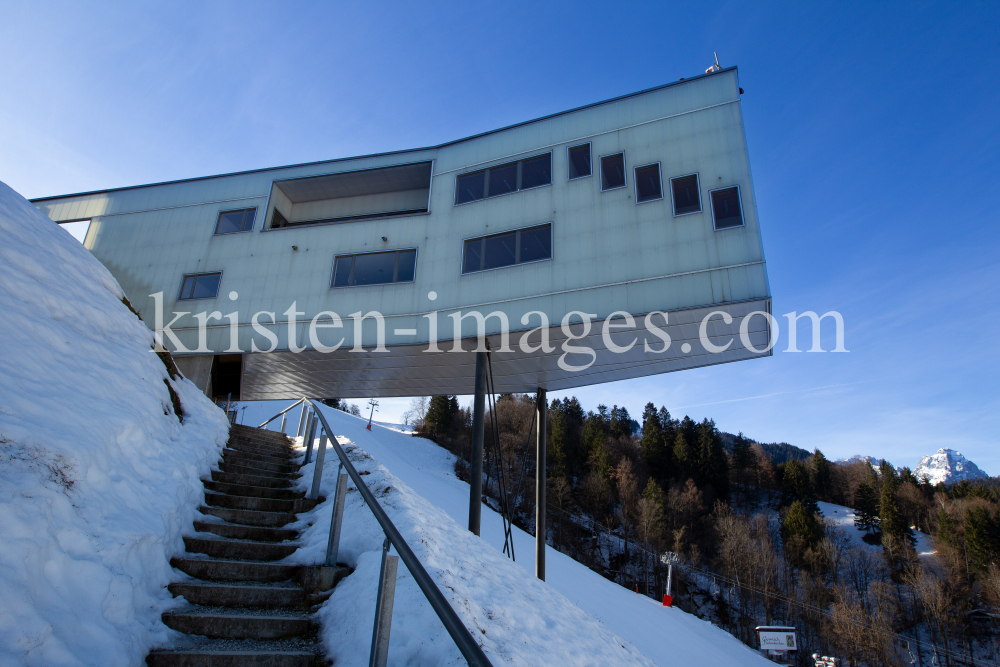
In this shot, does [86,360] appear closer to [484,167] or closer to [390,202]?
[484,167]

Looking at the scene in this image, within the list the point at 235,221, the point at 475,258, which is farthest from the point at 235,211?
the point at 475,258

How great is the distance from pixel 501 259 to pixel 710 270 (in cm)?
502

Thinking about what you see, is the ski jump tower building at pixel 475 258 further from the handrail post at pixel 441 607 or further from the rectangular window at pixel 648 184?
the handrail post at pixel 441 607

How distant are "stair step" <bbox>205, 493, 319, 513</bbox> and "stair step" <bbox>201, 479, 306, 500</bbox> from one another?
38 centimetres

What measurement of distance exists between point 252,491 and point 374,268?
26.8 ft

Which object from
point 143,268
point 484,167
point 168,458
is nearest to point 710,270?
point 484,167

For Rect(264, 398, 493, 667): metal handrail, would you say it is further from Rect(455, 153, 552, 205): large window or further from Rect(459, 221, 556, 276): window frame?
Rect(455, 153, 552, 205): large window

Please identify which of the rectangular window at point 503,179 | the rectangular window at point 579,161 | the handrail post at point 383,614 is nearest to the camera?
the handrail post at point 383,614

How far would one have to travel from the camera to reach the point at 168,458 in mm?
5957

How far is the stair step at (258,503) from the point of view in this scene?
6117 mm

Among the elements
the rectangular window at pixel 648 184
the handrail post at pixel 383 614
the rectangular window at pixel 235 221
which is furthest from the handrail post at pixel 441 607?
the rectangular window at pixel 235 221

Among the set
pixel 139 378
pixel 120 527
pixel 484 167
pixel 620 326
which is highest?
pixel 484 167

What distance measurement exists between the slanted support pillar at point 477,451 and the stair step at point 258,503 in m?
4.56

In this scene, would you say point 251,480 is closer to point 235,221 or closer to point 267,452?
point 267,452
